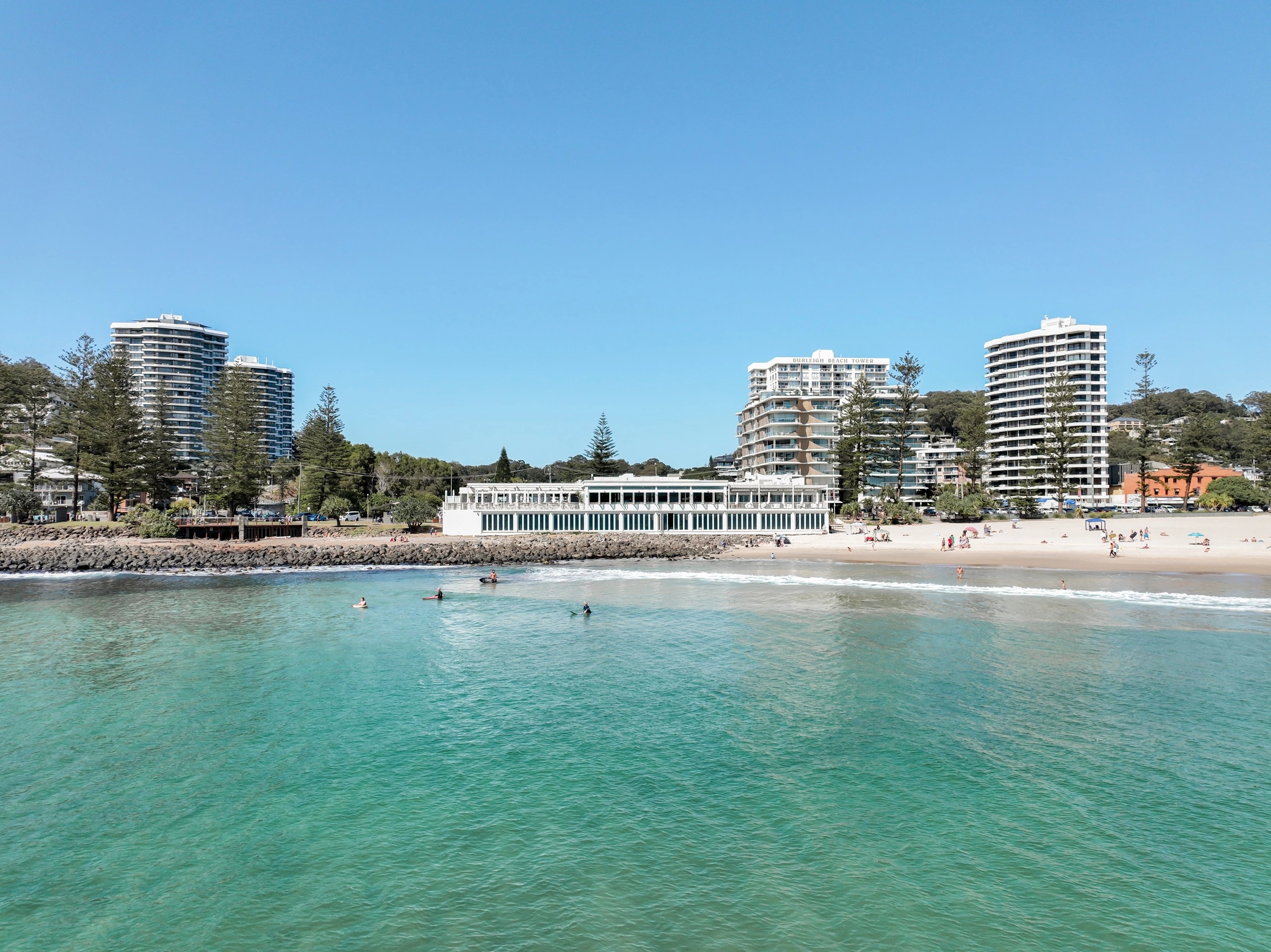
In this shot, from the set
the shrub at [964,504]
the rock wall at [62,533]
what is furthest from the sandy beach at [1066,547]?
the rock wall at [62,533]

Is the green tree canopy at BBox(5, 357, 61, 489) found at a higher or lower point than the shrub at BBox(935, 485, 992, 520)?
higher

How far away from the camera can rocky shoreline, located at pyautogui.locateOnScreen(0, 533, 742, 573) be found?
1943 inches

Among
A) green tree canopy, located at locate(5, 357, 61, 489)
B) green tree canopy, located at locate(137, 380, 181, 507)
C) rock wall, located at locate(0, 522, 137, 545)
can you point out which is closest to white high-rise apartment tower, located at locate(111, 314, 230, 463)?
green tree canopy, located at locate(137, 380, 181, 507)

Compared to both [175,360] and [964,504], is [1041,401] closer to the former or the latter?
[964,504]

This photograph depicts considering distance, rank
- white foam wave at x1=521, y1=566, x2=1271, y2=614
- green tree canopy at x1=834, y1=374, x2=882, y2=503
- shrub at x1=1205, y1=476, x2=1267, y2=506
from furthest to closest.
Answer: green tree canopy at x1=834, y1=374, x2=882, y2=503
shrub at x1=1205, y1=476, x2=1267, y2=506
white foam wave at x1=521, y1=566, x2=1271, y2=614

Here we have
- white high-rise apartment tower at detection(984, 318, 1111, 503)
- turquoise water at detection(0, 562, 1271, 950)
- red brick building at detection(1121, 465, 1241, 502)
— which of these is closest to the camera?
turquoise water at detection(0, 562, 1271, 950)

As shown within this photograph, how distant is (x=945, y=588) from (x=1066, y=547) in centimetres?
2079

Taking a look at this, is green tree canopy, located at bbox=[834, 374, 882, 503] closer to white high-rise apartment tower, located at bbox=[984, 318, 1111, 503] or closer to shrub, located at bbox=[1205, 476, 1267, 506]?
white high-rise apartment tower, located at bbox=[984, 318, 1111, 503]

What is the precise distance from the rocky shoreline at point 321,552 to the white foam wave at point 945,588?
6949 mm

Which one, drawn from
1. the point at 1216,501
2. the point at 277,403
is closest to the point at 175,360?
the point at 277,403

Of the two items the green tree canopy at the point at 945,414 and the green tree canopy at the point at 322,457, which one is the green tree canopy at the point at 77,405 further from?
the green tree canopy at the point at 945,414

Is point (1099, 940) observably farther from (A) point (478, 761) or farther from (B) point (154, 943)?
(B) point (154, 943)

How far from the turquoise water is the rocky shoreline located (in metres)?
26.9

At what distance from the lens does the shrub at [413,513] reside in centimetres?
6856
